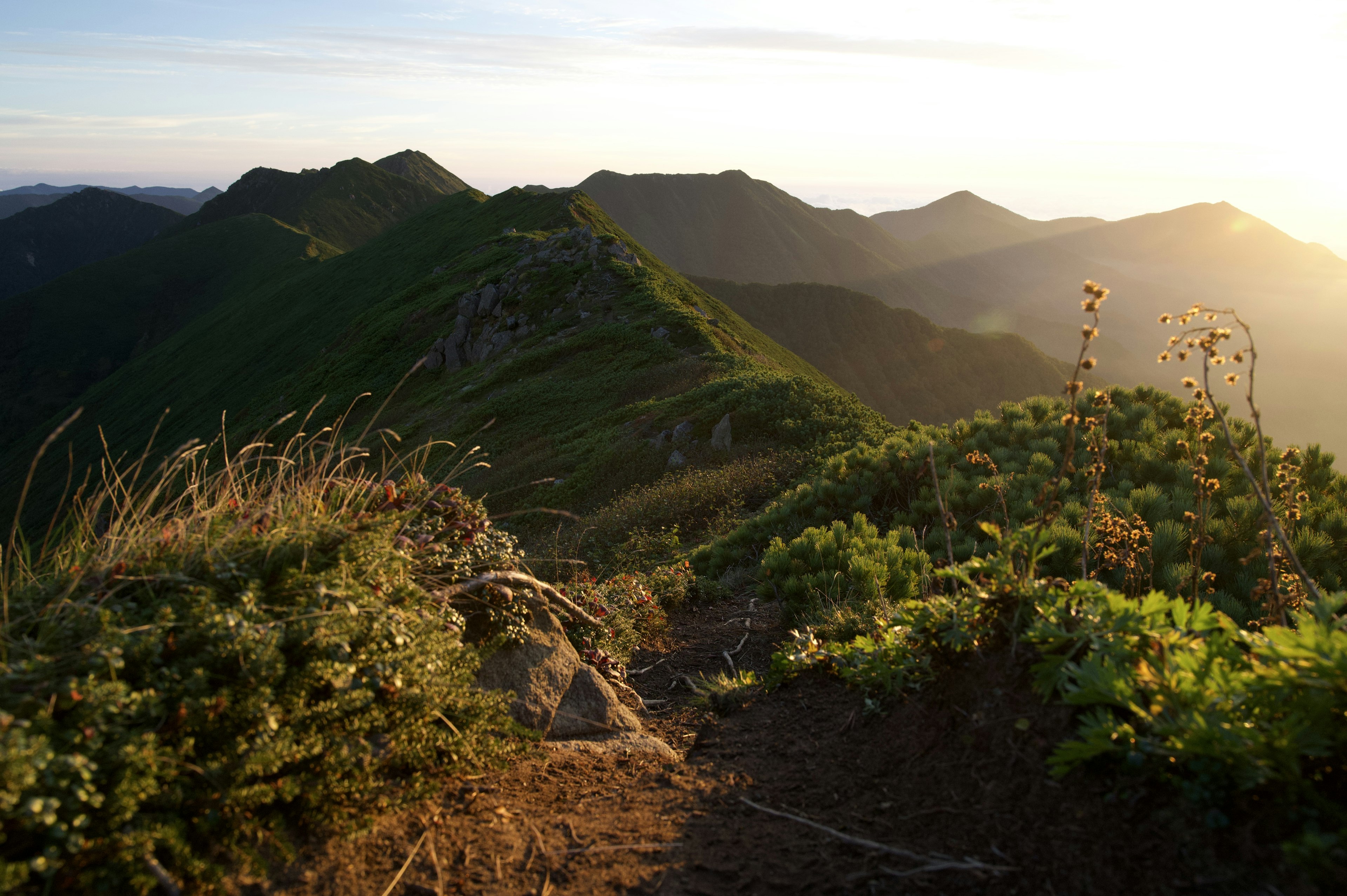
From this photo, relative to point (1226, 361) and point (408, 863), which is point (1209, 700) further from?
point (408, 863)

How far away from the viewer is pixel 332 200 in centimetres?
9981

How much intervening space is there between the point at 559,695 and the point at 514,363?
21.1 metres

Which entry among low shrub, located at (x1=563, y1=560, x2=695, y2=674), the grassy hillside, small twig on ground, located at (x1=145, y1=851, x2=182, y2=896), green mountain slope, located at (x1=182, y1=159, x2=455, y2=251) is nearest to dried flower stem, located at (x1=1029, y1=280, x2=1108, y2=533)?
low shrub, located at (x1=563, y1=560, x2=695, y2=674)

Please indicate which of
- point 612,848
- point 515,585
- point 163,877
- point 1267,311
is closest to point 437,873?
point 612,848

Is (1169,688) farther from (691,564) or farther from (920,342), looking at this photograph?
(920,342)

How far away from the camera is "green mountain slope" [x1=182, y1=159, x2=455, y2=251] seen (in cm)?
9438

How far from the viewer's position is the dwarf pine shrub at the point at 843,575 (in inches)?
186

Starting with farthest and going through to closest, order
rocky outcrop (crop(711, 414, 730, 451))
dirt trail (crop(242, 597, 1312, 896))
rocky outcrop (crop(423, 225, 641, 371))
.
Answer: rocky outcrop (crop(423, 225, 641, 371)) < rocky outcrop (crop(711, 414, 730, 451)) < dirt trail (crop(242, 597, 1312, 896))

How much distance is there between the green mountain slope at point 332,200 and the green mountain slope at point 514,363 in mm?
38220

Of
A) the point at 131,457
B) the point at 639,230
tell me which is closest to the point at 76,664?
the point at 131,457

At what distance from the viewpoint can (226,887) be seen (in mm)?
1824

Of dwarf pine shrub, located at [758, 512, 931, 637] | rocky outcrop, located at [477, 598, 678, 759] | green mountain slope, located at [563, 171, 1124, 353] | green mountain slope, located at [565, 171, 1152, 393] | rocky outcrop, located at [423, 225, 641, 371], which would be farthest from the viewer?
green mountain slope, located at [563, 171, 1124, 353]

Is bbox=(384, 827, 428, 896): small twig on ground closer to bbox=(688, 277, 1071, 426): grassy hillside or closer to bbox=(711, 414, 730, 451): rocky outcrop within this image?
bbox=(711, 414, 730, 451): rocky outcrop

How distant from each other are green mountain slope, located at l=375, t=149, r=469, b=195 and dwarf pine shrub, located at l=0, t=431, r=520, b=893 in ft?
408
